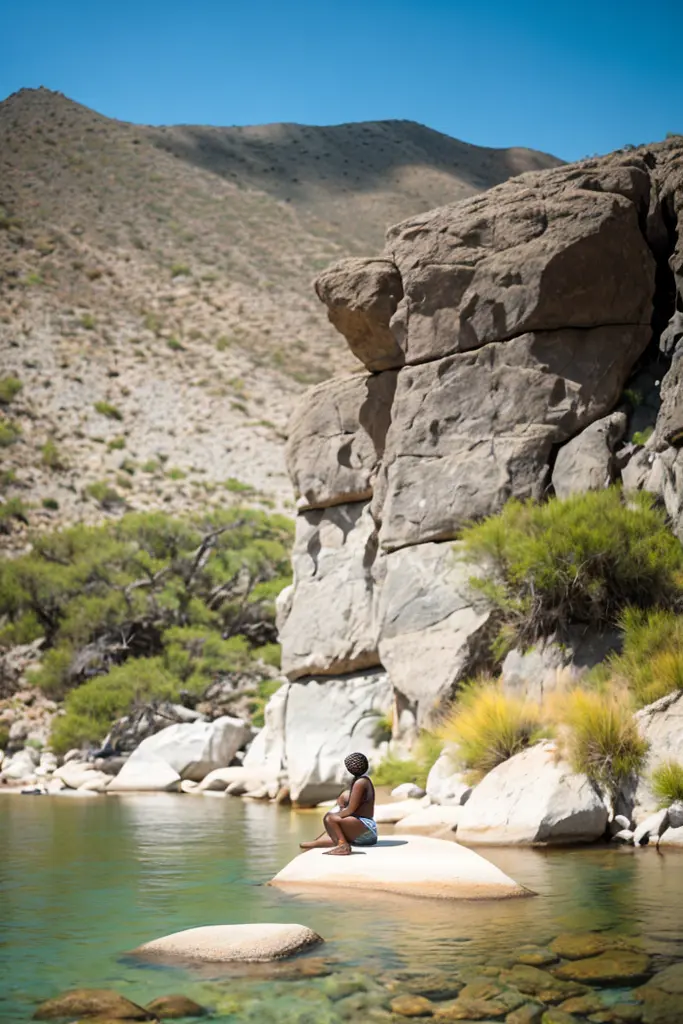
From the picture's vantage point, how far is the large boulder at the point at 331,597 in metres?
18.2

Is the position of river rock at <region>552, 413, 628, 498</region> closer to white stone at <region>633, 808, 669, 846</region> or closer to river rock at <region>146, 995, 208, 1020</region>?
white stone at <region>633, 808, 669, 846</region>

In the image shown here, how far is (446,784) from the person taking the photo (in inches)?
508

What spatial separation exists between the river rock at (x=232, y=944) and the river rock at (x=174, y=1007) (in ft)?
2.65

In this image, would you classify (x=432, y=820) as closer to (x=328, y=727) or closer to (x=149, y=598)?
(x=328, y=727)

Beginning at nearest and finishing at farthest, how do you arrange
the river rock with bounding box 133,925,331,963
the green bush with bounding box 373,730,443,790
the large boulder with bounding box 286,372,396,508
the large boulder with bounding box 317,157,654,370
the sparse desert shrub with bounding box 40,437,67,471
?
the river rock with bounding box 133,925,331,963
the green bush with bounding box 373,730,443,790
the large boulder with bounding box 317,157,654,370
the large boulder with bounding box 286,372,396,508
the sparse desert shrub with bounding box 40,437,67,471

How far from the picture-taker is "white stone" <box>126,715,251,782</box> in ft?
64.1

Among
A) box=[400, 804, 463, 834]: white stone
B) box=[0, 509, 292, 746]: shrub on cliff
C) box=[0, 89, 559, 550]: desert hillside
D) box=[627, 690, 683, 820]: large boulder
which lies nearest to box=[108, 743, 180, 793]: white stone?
box=[0, 509, 292, 746]: shrub on cliff

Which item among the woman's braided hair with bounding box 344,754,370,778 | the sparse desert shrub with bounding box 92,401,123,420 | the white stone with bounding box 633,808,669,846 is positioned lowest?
the white stone with bounding box 633,808,669,846

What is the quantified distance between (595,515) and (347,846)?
670cm

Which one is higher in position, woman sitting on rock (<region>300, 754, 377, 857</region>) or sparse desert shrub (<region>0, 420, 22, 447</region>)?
sparse desert shrub (<region>0, 420, 22, 447</region>)

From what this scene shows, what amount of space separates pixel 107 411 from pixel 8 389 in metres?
3.78

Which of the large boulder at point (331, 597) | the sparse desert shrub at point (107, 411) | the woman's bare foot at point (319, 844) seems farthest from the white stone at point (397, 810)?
the sparse desert shrub at point (107, 411)

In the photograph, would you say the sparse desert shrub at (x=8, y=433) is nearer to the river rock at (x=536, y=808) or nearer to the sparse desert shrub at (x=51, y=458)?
the sparse desert shrub at (x=51, y=458)

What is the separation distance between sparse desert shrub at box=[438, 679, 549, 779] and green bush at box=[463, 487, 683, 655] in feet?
5.17
